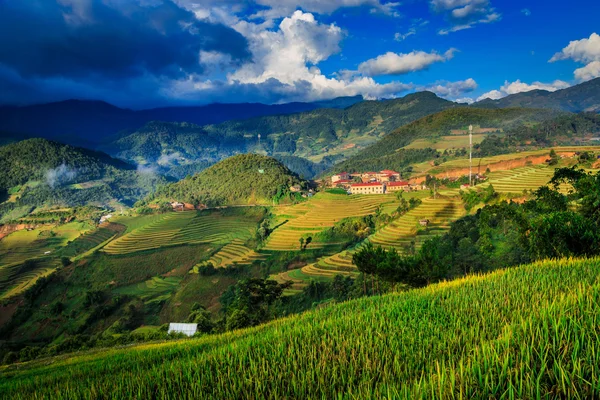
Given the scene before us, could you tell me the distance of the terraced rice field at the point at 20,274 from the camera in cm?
4991

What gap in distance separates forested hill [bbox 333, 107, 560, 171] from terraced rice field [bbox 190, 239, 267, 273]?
70.3m

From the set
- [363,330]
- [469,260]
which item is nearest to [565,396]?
[363,330]

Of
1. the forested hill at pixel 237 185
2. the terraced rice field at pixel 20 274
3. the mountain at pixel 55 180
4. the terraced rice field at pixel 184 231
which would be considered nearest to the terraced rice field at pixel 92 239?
the terraced rice field at pixel 20 274

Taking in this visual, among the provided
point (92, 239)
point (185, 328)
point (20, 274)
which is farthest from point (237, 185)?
point (185, 328)

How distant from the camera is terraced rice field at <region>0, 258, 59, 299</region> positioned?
49.9 m

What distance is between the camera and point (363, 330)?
372 centimetres

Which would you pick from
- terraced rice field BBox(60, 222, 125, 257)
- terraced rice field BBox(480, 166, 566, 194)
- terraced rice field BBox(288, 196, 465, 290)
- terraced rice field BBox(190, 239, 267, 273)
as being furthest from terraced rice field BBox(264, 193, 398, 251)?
terraced rice field BBox(60, 222, 125, 257)

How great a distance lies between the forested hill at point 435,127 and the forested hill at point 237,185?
38754 mm

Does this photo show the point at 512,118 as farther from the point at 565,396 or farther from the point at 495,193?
the point at 565,396

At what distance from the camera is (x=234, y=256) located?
170ft

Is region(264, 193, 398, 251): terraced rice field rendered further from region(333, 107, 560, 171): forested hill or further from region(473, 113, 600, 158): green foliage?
region(333, 107, 560, 171): forested hill

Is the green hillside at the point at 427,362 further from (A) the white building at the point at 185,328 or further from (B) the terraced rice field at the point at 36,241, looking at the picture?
(B) the terraced rice field at the point at 36,241

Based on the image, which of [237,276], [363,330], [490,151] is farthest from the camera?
[490,151]

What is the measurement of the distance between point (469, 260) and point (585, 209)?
280 inches
